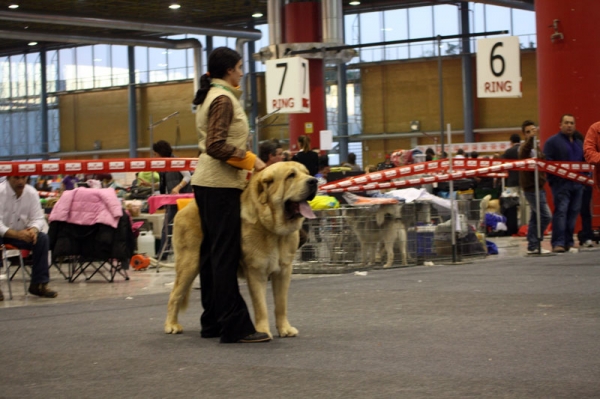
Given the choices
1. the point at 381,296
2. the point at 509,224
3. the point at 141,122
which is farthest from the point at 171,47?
the point at 381,296

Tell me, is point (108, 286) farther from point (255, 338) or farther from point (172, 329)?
point (255, 338)

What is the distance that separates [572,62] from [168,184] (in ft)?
21.5

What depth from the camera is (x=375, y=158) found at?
3869 centimetres

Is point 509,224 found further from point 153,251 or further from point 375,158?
point 375,158

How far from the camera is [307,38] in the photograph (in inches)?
1086

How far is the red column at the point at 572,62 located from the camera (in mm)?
14734

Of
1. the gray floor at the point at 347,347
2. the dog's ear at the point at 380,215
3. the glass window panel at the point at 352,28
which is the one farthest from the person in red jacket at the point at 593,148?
the glass window panel at the point at 352,28

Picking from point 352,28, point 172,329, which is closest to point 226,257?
point 172,329

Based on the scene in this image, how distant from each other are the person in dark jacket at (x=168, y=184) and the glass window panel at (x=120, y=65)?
3217 centimetres

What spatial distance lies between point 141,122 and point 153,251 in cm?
3151

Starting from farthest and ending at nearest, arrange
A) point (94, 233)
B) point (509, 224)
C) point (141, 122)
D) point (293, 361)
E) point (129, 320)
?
point (141, 122), point (509, 224), point (94, 233), point (129, 320), point (293, 361)

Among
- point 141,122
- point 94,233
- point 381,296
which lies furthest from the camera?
point 141,122

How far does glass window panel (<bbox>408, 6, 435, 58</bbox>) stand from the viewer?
121 feet

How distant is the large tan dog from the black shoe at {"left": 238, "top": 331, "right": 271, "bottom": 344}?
6cm
